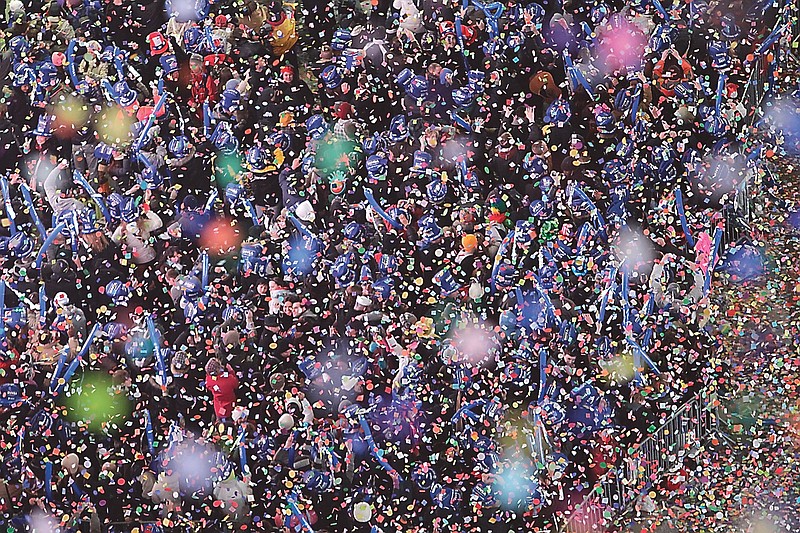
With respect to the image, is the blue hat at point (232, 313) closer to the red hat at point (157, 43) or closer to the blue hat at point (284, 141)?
the blue hat at point (284, 141)

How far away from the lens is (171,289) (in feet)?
4.17

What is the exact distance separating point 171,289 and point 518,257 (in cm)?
65

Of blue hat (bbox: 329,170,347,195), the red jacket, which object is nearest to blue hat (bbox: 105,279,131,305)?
the red jacket

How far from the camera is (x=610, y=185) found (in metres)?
1.27

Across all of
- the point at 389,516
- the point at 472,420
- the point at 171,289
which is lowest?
the point at 389,516

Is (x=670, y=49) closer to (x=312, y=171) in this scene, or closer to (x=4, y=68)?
(x=312, y=171)

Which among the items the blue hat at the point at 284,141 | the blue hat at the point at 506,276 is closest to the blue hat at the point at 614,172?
the blue hat at the point at 506,276

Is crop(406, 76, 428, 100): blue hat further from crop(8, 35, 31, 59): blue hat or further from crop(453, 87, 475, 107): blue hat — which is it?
crop(8, 35, 31, 59): blue hat

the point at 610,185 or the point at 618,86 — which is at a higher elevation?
the point at 618,86

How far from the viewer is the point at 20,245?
128 cm

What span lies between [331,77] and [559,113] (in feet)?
1.42

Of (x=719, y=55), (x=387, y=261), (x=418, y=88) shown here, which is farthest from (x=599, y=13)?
(x=387, y=261)

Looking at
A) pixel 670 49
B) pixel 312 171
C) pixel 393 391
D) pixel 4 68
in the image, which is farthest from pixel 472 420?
pixel 4 68

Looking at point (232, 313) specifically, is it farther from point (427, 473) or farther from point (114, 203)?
point (427, 473)
